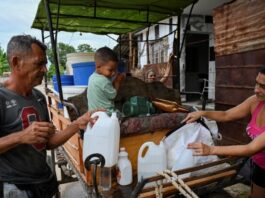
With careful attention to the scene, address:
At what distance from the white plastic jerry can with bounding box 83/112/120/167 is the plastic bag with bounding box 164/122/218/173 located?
438 mm

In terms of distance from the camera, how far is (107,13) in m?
3.96

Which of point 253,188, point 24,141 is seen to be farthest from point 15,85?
point 253,188

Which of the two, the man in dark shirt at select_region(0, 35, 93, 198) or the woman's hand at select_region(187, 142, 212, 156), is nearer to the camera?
the man in dark shirt at select_region(0, 35, 93, 198)

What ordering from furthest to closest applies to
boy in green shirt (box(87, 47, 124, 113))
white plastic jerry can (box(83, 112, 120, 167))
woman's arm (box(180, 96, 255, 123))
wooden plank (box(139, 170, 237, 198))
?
1. boy in green shirt (box(87, 47, 124, 113))
2. woman's arm (box(180, 96, 255, 123))
3. white plastic jerry can (box(83, 112, 120, 167))
4. wooden plank (box(139, 170, 237, 198))

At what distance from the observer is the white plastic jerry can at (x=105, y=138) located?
1.79 m

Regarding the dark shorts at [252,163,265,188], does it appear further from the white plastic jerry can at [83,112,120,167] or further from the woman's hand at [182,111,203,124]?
the white plastic jerry can at [83,112,120,167]

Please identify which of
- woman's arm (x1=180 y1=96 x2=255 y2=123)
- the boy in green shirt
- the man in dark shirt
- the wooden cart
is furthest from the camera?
the boy in green shirt

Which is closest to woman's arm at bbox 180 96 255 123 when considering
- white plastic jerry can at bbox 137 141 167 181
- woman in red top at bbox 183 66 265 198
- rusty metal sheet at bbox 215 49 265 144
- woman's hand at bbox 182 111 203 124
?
woman in red top at bbox 183 66 265 198

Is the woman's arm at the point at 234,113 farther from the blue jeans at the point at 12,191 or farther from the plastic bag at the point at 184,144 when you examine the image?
the blue jeans at the point at 12,191

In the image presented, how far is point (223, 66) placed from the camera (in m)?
4.55

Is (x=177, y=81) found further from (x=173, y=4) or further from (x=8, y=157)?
(x=8, y=157)

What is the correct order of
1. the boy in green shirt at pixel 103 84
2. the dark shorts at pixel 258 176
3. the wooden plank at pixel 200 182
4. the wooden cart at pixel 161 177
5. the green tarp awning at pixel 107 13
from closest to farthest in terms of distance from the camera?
the wooden plank at pixel 200 182
the wooden cart at pixel 161 177
the dark shorts at pixel 258 176
the boy in green shirt at pixel 103 84
the green tarp awning at pixel 107 13

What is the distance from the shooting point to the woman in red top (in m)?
1.71

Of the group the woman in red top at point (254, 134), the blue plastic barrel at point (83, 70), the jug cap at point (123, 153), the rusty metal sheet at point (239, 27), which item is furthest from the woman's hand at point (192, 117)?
the rusty metal sheet at point (239, 27)
